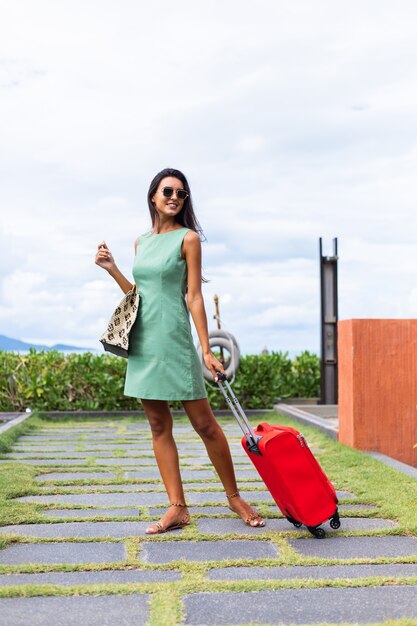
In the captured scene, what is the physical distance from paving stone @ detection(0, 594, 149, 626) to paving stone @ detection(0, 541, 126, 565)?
0.51 m

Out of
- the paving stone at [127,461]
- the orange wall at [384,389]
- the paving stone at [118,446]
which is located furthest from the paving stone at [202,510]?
the paving stone at [118,446]

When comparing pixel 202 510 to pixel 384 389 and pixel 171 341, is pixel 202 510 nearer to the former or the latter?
pixel 171 341

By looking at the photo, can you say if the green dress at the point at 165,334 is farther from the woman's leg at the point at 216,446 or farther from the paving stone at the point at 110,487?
the paving stone at the point at 110,487

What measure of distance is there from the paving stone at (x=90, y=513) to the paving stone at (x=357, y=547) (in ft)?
3.35

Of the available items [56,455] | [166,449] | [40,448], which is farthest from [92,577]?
[40,448]

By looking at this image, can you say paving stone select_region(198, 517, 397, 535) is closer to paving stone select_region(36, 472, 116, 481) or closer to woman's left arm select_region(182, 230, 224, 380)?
woman's left arm select_region(182, 230, 224, 380)

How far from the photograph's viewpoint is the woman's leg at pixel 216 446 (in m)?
4.03

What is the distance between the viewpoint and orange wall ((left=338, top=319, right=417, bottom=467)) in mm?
6516

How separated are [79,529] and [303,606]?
1.53 m

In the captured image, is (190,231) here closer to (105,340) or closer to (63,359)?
(105,340)

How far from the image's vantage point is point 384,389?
21.5 feet

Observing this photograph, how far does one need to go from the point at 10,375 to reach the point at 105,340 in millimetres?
7278

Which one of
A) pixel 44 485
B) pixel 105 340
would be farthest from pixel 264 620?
pixel 44 485

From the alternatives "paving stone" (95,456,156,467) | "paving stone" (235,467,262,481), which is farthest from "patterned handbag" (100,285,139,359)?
"paving stone" (95,456,156,467)
